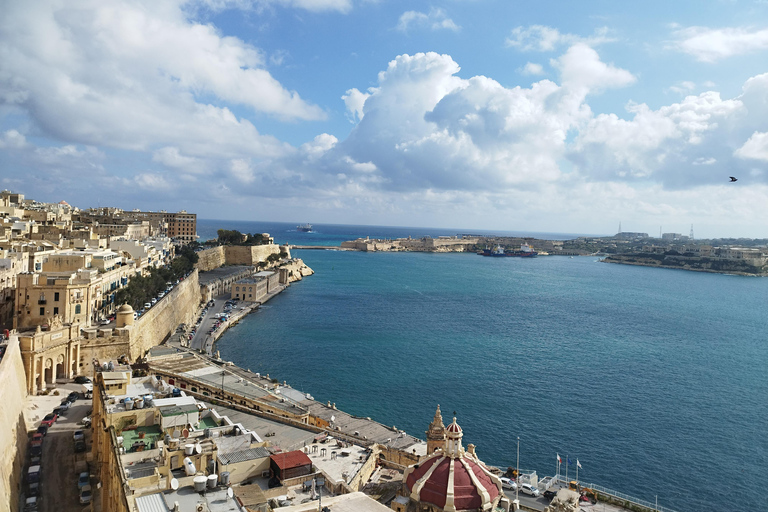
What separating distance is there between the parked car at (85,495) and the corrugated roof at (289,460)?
746cm

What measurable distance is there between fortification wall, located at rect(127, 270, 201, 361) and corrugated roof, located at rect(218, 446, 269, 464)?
19.2 meters

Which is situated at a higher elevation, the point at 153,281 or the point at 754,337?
the point at 153,281

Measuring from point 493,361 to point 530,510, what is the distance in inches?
935

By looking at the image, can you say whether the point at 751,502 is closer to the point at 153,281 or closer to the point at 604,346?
the point at 604,346

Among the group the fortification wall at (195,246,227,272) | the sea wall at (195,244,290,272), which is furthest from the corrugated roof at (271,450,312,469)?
the sea wall at (195,244,290,272)

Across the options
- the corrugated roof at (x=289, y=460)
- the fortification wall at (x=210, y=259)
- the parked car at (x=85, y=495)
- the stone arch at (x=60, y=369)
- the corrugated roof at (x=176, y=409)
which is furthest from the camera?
the fortification wall at (x=210, y=259)

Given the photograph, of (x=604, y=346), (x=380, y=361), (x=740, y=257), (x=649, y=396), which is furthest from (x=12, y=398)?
(x=740, y=257)

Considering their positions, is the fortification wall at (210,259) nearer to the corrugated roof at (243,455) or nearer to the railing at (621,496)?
the railing at (621,496)

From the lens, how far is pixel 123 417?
15.2m

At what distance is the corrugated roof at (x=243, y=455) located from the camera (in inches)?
506

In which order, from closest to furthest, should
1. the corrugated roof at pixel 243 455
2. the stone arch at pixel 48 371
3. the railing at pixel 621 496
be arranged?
the corrugated roof at pixel 243 455
the railing at pixel 621 496
the stone arch at pixel 48 371

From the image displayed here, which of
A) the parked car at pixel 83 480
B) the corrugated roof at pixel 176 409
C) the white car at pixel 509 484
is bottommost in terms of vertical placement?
the white car at pixel 509 484

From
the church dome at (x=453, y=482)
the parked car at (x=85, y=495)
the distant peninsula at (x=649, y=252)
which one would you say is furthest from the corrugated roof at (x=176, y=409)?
the distant peninsula at (x=649, y=252)

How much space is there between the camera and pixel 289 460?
13.3 m
